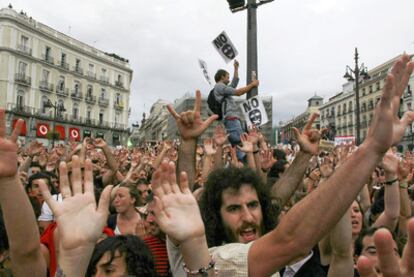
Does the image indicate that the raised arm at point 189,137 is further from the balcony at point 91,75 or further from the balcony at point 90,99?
the balcony at point 91,75

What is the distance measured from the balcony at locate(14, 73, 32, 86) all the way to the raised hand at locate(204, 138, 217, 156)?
4373 cm

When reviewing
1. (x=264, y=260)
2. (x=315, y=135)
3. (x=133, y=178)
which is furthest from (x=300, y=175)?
(x=133, y=178)

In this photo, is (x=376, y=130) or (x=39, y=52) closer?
(x=376, y=130)

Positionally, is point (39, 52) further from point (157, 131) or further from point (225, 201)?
point (157, 131)

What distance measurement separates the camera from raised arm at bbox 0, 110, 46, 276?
71.1 inches

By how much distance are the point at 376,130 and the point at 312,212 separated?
41cm

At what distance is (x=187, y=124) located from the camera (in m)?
2.92

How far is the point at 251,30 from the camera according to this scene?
5980 millimetres

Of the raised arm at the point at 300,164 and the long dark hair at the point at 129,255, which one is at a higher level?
the raised arm at the point at 300,164

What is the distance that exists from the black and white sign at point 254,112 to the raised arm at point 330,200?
→ 4.45m

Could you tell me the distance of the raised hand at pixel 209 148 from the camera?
5016 millimetres

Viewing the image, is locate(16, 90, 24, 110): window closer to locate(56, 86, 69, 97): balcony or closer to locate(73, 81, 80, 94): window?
locate(56, 86, 69, 97): balcony

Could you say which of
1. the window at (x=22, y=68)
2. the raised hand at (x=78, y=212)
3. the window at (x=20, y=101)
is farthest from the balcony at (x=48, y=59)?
the raised hand at (x=78, y=212)

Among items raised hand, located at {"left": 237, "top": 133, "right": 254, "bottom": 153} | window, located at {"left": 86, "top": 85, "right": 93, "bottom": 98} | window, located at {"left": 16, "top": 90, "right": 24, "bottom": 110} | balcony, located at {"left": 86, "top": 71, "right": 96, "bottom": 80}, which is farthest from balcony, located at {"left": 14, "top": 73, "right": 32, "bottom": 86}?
raised hand, located at {"left": 237, "top": 133, "right": 254, "bottom": 153}
